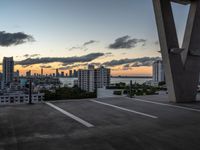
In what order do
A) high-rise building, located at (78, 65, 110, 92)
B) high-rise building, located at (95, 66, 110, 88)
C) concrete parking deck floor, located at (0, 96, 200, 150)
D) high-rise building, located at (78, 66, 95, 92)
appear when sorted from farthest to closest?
high-rise building, located at (78, 66, 95, 92) < high-rise building, located at (95, 66, 110, 88) < high-rise building, located at (78, 65, 110, 92) < concrete parking deck floor, located at (0, 96, 200, 150)

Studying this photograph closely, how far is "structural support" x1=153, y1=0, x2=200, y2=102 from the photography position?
283 inches

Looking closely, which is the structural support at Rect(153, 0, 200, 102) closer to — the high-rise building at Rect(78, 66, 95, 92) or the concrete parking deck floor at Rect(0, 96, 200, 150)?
the concrete parking deck floor at Rect(0, 96, 200, 150)

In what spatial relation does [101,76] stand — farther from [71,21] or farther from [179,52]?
[179,52]

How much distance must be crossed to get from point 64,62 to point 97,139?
32.6m

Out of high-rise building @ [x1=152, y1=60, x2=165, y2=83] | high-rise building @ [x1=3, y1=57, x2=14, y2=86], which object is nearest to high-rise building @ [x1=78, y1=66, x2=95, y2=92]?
high-rise building @ [x1=152, y1=60, x2=165, y2=83]

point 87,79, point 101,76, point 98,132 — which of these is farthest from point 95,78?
point 98,132

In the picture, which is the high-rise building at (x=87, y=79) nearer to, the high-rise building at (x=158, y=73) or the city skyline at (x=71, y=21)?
the high-rise building at (x=158, y=73)

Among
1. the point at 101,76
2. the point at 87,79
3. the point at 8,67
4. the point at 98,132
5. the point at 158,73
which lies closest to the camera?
the point at 98,132

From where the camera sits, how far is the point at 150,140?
10.3ft

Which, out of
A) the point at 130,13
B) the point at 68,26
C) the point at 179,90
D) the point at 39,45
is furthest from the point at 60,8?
the point at 179,90

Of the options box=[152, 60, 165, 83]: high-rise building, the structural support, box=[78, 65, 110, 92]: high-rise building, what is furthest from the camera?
box=[78, 65, 110, 92]: high-rise building

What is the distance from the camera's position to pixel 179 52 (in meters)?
7.31

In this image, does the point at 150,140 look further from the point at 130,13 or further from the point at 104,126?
the point at 130,13

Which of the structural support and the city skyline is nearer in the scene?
the structural support
